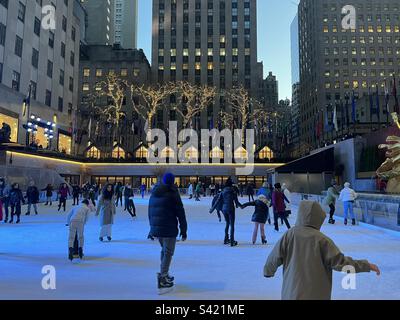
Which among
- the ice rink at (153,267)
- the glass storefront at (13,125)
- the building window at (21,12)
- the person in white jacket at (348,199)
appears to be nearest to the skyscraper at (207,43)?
the building window at (21,12)

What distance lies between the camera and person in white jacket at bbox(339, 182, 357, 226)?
40.6ft

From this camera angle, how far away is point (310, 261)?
2.63 meters

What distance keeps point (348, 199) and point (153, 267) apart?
9.06 meters

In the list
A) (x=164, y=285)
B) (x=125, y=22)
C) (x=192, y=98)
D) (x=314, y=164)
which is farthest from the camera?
(x=125, y=22)

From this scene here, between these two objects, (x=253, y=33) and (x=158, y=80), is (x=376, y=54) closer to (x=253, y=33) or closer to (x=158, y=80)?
(x=253, y=33)

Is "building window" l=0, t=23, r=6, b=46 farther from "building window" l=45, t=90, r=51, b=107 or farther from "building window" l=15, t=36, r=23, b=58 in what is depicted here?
"building window" l=45, t=90, r=51, b=107

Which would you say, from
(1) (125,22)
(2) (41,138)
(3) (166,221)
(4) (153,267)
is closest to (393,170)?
(4) (153,267)

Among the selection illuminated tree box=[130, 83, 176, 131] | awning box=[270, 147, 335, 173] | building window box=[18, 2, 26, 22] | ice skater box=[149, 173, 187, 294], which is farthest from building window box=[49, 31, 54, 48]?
ice skater box=[149, 173, 187, 294]

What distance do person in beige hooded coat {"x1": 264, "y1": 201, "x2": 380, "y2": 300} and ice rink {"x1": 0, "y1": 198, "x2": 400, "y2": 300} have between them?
1.99 m

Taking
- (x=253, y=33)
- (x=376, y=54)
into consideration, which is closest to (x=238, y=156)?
(x=253, y=33)

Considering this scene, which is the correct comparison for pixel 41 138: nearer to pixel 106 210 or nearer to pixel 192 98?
pixel 192 98

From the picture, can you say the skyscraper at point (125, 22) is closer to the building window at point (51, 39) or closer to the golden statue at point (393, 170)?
the building window at point (51, 39)

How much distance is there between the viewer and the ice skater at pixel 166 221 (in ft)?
15.5

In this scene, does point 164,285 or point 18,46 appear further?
point 18,46
